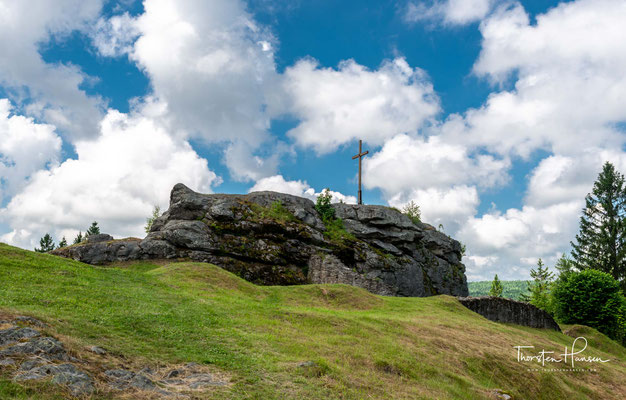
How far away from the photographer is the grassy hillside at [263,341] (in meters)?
9.28

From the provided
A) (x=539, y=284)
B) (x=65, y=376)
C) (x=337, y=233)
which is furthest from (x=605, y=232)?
(x=65, y=376)

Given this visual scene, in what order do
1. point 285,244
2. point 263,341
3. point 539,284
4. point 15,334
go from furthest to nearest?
point 539,284 < point 285,244 < point 263,341 < point 15,334

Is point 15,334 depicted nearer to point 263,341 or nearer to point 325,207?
point 263,341

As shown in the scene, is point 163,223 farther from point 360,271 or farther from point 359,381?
point 359,381

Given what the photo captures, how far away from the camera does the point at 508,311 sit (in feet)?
114

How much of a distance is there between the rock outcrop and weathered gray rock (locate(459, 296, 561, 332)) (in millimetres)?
7285

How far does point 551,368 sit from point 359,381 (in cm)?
1443

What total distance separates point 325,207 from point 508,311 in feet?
72.5

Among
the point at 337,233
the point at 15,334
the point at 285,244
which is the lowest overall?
the point at 15,334

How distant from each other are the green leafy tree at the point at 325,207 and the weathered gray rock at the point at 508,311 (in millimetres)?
16998

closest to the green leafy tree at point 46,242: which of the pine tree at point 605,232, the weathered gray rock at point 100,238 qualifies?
the weathered gray rock at point 100,238

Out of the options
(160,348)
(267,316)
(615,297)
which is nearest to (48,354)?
(160,348)

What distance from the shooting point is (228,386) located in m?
8.14

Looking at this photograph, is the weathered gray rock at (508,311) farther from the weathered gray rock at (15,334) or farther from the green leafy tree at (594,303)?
the weathered gray rock at (15,334)
